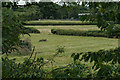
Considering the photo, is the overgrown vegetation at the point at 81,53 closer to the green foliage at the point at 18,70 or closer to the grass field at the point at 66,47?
the green foliage at the point at 18,70

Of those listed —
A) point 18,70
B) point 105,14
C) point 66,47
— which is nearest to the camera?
point 105,14

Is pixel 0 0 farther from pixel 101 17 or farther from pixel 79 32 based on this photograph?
pixel 79 32

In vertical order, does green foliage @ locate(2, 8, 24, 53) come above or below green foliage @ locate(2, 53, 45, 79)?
above

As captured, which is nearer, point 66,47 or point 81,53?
point 81,53

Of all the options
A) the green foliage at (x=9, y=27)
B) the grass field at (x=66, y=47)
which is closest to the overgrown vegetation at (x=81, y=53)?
the green foliage at (x=9, y=27)

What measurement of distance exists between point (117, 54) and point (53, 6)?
44.5 inches

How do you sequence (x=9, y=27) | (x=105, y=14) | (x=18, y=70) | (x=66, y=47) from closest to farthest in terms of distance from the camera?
(x=9, y=27)
(x=105, y=14)
(x=18, y=70)
(x=66, y=47)

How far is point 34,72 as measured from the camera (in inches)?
99.3

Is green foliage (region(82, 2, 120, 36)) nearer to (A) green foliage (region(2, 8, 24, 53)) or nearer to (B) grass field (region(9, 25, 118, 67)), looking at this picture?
(A) green foliage (region(2, 8, 24, 53))

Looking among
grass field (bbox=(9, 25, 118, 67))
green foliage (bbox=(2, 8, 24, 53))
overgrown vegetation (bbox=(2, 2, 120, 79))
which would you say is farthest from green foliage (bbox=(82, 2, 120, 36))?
grass field (bbox=(9, 25, 118, 67))

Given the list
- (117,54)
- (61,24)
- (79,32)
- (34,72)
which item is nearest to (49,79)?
(34,72)

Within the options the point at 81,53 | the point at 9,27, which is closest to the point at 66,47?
the point at 81,53

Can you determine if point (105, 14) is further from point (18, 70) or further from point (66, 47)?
point (66, 47)

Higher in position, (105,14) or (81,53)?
(105,14)
